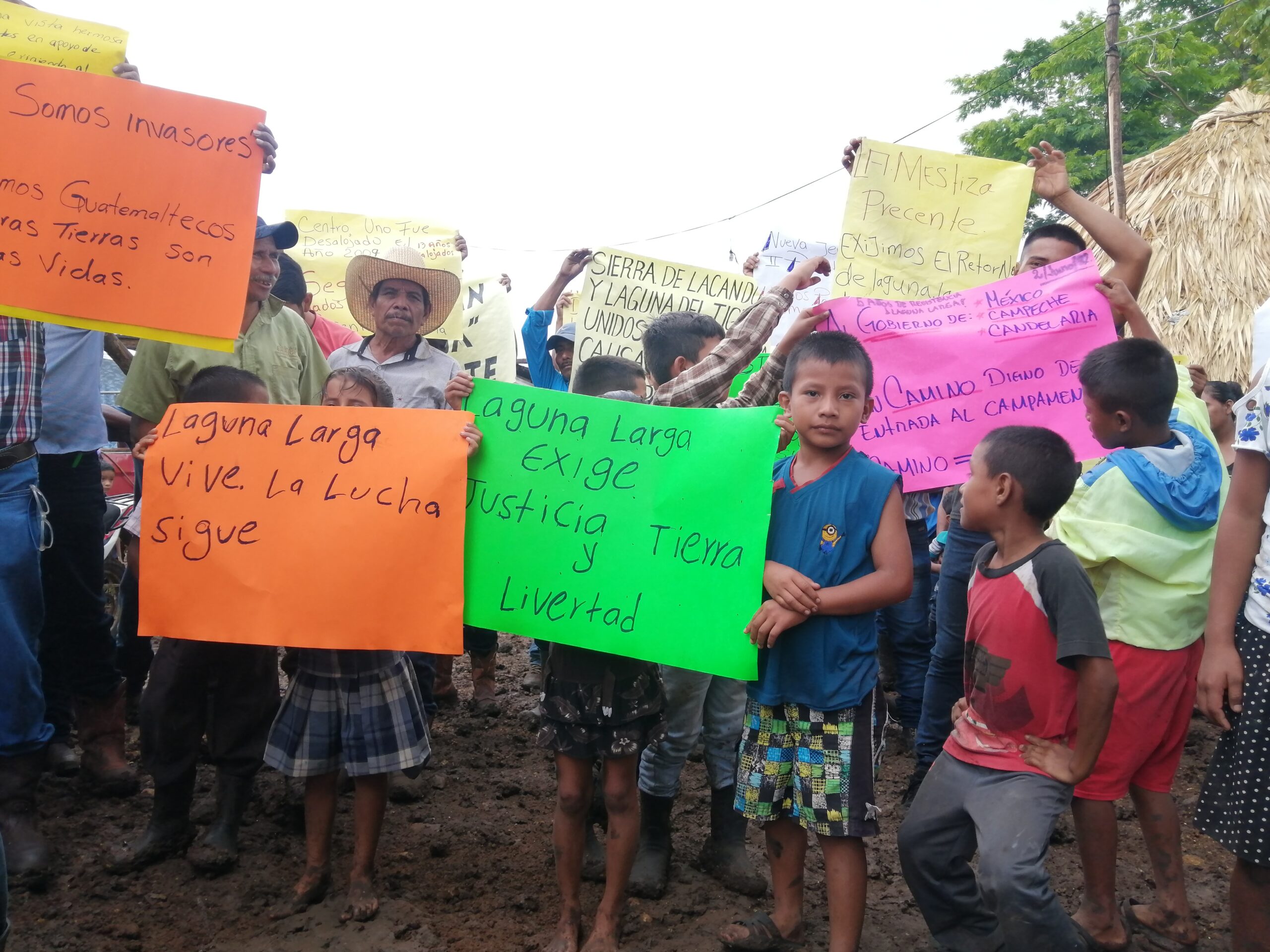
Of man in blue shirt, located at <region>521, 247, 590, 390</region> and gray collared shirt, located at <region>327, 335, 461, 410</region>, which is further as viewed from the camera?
man in blue shirt, located at <region>521, 247, 590, 390</region>

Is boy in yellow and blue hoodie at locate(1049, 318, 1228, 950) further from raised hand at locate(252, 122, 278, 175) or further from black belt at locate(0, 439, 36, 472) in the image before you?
black belt at locate(0, 439, 36, 472)

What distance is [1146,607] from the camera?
8.63 feet

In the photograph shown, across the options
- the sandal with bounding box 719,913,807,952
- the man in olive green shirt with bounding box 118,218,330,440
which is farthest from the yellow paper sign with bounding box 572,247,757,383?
the sandal with bounding box 719,913,807,952

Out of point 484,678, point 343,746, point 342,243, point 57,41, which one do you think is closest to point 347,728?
point 343,746

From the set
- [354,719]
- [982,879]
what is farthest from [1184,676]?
[354,719]

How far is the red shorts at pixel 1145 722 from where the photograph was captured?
2578mm

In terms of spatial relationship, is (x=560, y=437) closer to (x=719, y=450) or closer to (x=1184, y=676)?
(x=719, y=450)

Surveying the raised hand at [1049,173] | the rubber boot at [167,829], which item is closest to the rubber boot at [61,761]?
the rubber boot at [167,829]

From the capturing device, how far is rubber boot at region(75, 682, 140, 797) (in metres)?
3.36

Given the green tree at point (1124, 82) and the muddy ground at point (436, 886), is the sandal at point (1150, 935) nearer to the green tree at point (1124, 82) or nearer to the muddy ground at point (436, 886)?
the muddy ground at point (436, 886)

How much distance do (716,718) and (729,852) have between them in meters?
0.43

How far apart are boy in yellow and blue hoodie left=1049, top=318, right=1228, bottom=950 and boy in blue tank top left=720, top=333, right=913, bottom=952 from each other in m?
0.74

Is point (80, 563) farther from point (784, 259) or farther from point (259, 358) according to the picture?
point (784, 259)

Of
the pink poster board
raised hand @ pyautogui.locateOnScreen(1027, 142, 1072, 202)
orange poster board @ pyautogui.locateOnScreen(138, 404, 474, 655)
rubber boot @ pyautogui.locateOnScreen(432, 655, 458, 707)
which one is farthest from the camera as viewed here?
rubber boot @ pyautogui.locateOnScreen(432, 655, 458, 707)
